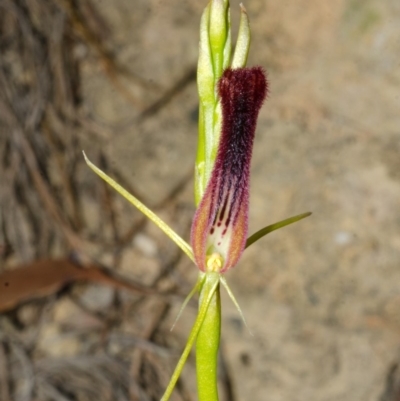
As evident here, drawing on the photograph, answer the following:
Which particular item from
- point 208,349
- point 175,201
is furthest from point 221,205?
point 175,201

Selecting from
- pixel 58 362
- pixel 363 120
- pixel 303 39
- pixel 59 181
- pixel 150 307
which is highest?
pixel 303 39

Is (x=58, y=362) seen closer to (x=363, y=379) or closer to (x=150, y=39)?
(x=363, y=379)

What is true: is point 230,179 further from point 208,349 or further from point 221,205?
point 208,349

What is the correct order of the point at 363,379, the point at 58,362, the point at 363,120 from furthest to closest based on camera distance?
1. the point at 363,120
2. the point at 58,362
3. the point at 363,379

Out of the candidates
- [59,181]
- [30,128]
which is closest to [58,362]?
[59,181]

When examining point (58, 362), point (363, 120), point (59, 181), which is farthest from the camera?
point (59, 181)

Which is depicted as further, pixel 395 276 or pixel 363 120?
pixel 363 120

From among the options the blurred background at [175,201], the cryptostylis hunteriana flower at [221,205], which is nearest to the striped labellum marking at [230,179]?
the cryptostylis hunteriana flower at [221,205]

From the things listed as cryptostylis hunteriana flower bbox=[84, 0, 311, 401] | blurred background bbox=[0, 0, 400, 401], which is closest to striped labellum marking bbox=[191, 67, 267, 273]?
cryptostylis hunteriana flower bbox=[84, 0, 311, 401]
